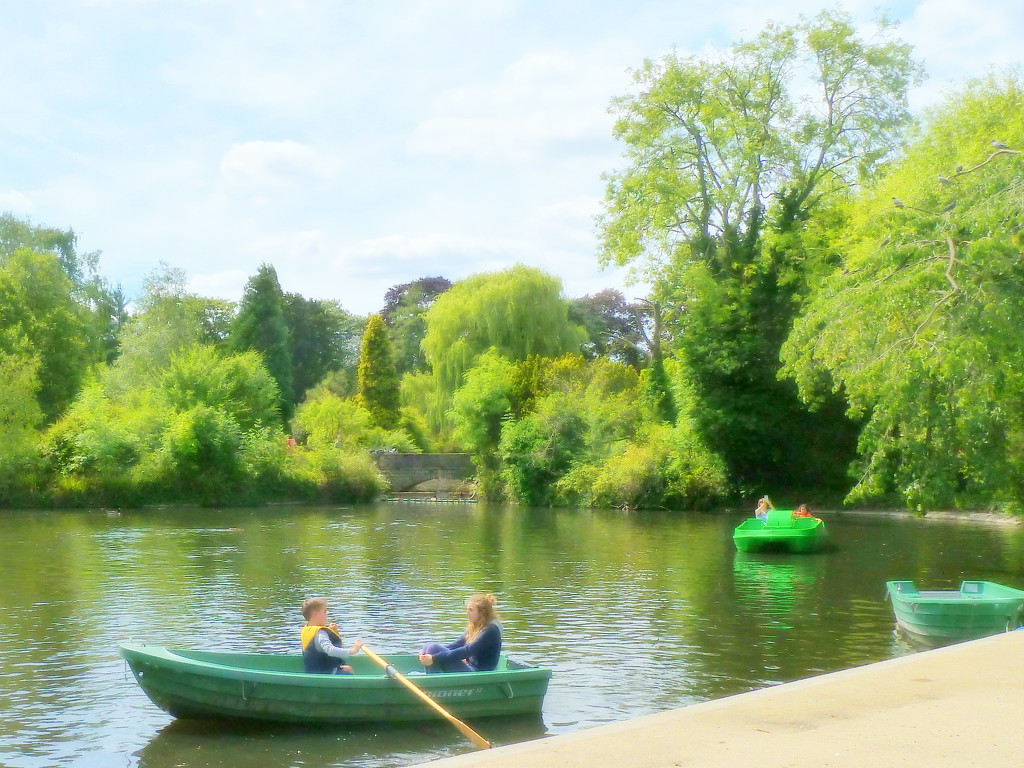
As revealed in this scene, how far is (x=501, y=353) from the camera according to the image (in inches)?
2189

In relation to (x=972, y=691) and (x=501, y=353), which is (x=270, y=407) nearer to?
(x=501, y=353)

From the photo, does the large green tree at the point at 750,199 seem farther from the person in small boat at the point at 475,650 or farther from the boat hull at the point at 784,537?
the person in small boat at the point at 475,650

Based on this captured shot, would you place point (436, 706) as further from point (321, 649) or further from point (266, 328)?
point (266, 328)

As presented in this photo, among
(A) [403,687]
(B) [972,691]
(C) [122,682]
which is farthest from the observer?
(C) [122,682]

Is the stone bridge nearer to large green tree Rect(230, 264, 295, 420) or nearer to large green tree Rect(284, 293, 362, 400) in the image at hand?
large green tree Rect(230, 264, 295, 420)

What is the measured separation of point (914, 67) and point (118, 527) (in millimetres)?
32215

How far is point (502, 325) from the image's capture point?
5566 cm

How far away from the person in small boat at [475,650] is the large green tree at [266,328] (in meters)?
60.3

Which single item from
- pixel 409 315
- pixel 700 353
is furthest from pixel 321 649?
pixel 409 315

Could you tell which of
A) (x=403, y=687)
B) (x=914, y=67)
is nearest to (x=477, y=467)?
(x=914, y=67)

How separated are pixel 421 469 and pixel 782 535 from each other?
3451cm

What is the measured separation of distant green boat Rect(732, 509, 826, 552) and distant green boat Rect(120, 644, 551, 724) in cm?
1670

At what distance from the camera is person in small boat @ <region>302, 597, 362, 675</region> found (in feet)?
32.7

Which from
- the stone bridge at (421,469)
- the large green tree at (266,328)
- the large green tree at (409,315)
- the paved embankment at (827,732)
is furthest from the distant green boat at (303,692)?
the large green tree at (409,315)
